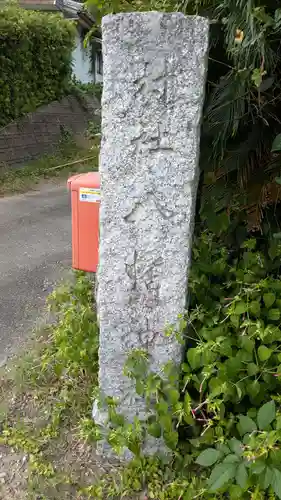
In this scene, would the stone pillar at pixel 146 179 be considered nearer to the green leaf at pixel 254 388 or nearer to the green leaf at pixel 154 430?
the green leaf at pixel 154 430

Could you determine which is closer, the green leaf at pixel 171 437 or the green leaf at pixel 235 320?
the green leaf at pixel 171 437

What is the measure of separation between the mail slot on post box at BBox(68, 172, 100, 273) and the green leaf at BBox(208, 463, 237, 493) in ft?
5.19

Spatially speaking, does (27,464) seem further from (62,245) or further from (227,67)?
(62,245)

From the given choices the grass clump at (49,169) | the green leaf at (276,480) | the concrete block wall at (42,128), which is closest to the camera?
the green leaf at (276,480)

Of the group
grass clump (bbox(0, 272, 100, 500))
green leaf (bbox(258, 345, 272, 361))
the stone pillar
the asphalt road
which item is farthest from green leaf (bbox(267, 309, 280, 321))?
the asphalt road

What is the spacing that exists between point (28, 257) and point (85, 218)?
6.40ft

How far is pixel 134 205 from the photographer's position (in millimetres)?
1894

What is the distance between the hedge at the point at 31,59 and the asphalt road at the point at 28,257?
2.30m

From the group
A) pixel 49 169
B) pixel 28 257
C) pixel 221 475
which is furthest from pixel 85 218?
pixel 49 169

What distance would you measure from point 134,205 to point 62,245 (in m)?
3.26

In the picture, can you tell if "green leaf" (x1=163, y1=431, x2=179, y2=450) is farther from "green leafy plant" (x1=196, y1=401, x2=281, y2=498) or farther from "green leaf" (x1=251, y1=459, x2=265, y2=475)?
"green leaf" (x1=251, y1=459, x2=265, y2=475)

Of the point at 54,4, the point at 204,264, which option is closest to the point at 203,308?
the point at 204,264

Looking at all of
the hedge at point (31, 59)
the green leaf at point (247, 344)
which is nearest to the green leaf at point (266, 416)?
the green leaf at point (247, 344)

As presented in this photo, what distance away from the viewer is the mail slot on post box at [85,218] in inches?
108
